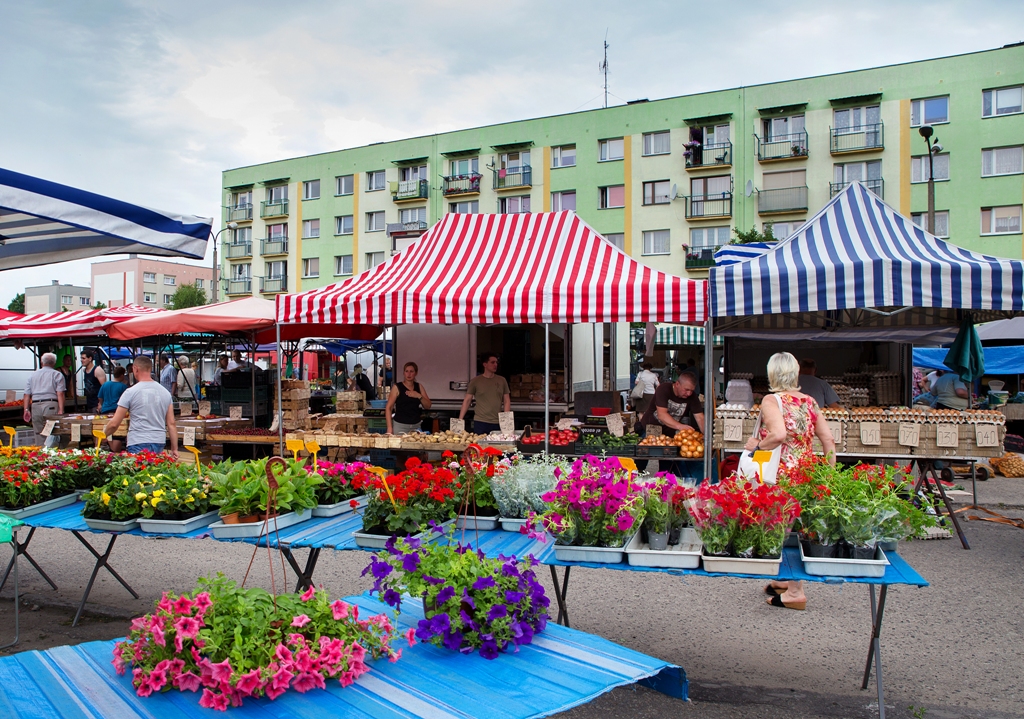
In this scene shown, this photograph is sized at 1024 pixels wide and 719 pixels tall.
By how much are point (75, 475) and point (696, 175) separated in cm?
3071

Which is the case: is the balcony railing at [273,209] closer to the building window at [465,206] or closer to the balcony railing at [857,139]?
the building window at [465,206]

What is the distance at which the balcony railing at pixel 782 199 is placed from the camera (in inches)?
1186

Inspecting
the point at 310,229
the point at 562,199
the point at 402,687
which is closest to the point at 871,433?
the point at 402,687

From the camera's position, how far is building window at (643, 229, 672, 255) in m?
32.6

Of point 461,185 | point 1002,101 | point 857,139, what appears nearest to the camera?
point 1002,101

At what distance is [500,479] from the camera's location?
3.89 m

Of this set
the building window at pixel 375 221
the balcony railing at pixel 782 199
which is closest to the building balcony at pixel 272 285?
the building window at pixel 375 221

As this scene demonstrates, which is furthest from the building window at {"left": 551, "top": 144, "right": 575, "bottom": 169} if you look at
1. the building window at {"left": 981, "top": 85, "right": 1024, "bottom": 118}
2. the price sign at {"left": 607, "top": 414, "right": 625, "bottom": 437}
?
the price sign at {"left": 607, "top": 414, "right": 625, "bottom": 437}

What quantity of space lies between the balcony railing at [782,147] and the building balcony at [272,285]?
26.5 meters

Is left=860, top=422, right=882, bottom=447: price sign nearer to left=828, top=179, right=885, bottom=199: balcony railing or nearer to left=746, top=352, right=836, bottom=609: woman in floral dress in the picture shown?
left=746, top=352, right=836, bottom=609: woman in floral dress

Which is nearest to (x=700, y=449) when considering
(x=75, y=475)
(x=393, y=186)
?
(x=75, y=475)

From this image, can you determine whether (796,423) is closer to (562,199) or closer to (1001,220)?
(1001,220)

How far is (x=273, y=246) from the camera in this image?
41656 millimetres

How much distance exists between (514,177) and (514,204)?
131 centimetres
